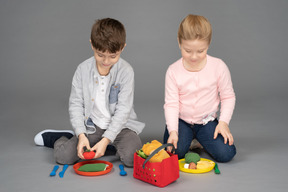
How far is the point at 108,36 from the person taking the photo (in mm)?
2664

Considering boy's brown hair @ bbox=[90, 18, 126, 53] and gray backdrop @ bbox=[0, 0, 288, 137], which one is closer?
boy's brown hair @ bbox=[90, 18, 126, 53]

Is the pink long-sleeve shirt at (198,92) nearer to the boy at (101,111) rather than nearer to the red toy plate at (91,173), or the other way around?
the boy at (101,111)

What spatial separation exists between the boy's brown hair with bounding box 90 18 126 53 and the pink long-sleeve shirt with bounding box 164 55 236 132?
1.64ft

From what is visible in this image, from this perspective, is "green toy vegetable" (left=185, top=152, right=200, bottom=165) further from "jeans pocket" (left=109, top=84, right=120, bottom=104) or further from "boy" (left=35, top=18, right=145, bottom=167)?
"jeans pocket" (left=109, top=84, right=120, bottom=104)

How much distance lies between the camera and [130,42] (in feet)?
16.1

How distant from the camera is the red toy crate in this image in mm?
2424

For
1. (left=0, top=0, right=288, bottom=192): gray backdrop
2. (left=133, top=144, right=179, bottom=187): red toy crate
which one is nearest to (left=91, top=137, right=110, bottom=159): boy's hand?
(left=133, top=144, right=179, bottom=187): red toy crate

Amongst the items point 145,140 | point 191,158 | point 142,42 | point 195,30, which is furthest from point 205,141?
point 142,42

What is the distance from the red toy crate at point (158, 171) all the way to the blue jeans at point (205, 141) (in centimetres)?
47

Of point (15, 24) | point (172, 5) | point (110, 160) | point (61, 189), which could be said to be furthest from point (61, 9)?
point (61, 189)

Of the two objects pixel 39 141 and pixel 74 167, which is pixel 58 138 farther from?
pixel 74 167

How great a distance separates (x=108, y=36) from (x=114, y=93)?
18.6 inches

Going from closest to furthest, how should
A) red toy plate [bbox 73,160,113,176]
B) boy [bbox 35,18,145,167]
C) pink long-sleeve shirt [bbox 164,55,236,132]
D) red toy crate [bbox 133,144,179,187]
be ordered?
1. red toy crate [bbox 133,144,179,187]
2. red toy plate [bbox 73,160,113,176]
3. boy [bbox 35,18,145,167]
4. pink long-sleeve shirt [bbox 164,55,236,132]

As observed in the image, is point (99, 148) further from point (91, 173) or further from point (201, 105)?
point (201, 105)
